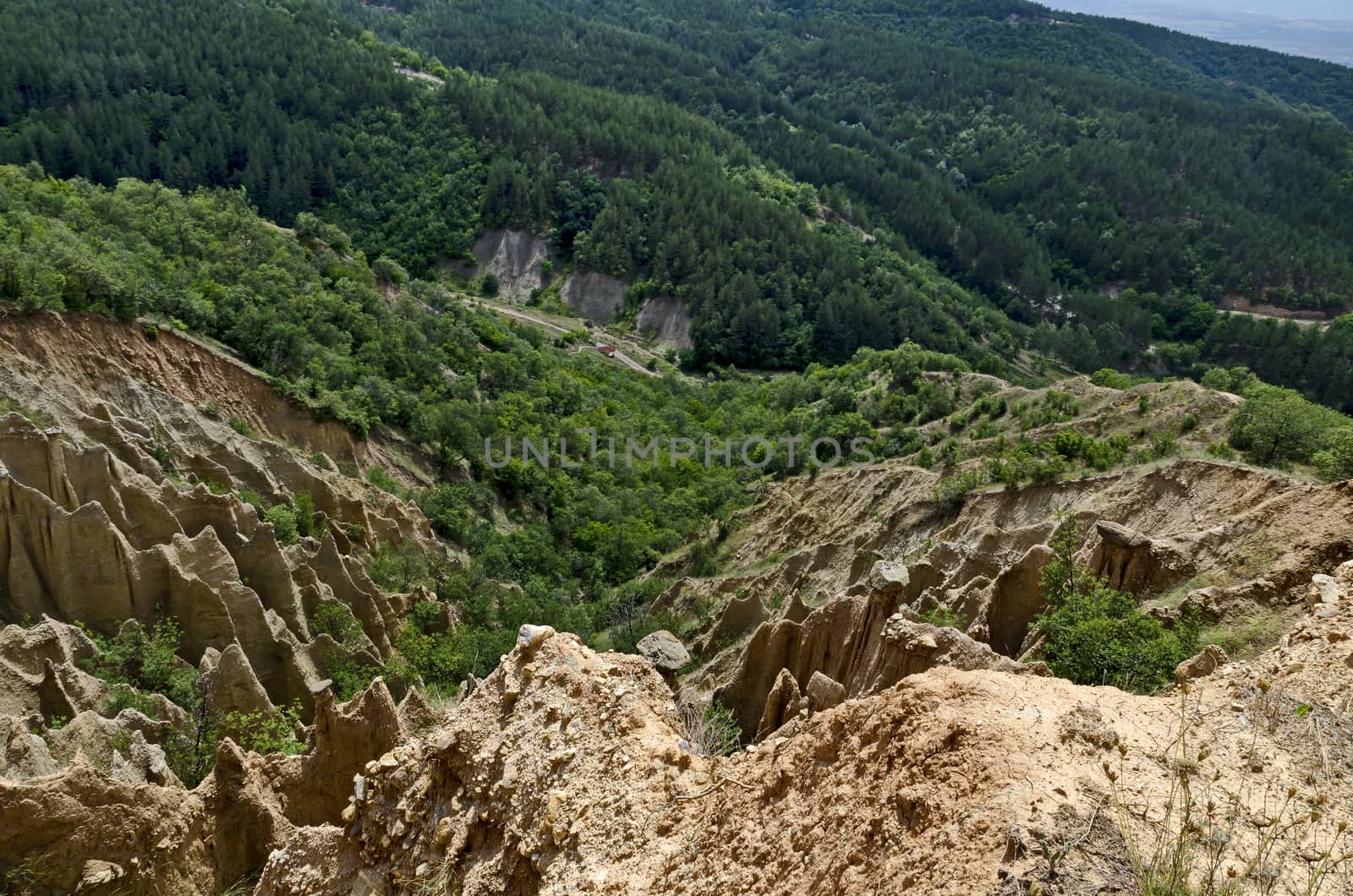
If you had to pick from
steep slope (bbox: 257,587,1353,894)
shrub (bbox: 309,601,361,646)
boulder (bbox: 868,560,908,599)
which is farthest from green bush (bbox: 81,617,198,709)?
boulder (bbox: 868,560,908,599)

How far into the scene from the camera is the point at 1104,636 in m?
23.9

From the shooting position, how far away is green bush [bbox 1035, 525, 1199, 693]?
22.2 metres

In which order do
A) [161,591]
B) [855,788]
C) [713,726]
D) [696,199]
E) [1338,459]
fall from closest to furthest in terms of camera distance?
[855,788]
[713,726]
[161,591]
[1338,459]
[696,199]

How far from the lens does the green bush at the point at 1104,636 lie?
22234mm

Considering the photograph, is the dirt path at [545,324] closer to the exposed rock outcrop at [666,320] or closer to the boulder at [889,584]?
the exposed rock outcrop at [666,320]

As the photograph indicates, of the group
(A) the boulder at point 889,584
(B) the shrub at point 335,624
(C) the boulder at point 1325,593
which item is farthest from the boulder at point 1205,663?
(B) the shrub at point 335,624

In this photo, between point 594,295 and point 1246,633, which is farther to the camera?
point 594,295

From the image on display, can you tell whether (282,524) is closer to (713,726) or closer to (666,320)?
(713,726)

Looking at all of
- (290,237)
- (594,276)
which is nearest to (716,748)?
(290,237)

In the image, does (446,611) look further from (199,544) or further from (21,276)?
(21,276)

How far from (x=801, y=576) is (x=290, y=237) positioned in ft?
174

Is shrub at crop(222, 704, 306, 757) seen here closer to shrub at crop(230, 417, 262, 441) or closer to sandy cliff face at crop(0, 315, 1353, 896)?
sandy cliff face at crop(0, 315, 1353, 896)

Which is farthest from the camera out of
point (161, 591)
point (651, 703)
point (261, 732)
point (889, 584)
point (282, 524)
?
point (282, 524)

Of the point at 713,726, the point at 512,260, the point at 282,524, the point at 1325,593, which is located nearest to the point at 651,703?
the point at 713,726
